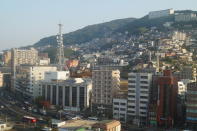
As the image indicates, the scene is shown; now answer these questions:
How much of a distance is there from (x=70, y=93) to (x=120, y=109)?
539 cm

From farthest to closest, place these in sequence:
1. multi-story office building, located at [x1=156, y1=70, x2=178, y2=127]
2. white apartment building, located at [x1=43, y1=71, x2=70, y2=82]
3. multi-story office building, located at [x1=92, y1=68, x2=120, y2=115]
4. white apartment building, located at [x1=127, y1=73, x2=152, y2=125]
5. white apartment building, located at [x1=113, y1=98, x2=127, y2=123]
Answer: white apartment building, located at [x1=43, y1=71, x2=70, y2=82]
multi-story office building, located at [x1=92, y1=68, x2=120, y2=115]
white apartment building, located at [x1=113, y1=98, x2=127, y2=123]
white apartment building, located at [x1=127, y1=73, x2=152, y2=125]
multi-story office building, located at [x1=156, y1=70, x2=178, y2=127]

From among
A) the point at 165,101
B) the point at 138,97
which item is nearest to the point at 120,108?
the point at 138,97

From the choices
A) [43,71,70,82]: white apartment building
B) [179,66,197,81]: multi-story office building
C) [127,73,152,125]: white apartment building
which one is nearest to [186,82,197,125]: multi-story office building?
[127,73,152,125]: white apartment building

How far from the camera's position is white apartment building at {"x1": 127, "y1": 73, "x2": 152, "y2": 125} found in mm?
24750

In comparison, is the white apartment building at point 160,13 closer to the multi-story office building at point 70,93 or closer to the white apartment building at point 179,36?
the white apartment building at point 179,36

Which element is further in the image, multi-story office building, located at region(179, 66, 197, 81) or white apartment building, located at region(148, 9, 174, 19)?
white apartment building, located at region(148, 9, 174, 19)

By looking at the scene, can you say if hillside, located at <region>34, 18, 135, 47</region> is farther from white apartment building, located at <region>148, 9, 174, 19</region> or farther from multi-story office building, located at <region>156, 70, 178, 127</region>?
multi-story office building, located at <region>156, 70, 178, 127</region>

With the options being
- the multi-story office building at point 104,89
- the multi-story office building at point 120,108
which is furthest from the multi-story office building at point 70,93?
the multi-story office building at point 120,108

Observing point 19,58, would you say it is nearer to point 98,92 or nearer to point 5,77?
point 5,77

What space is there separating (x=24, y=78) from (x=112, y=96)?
13.1m

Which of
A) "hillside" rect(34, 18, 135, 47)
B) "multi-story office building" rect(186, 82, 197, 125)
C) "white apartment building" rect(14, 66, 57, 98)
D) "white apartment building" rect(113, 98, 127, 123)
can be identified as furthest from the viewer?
"hillside" rect(34, 18, 135, 47)

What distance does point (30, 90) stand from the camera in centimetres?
3484

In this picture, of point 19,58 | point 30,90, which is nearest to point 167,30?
point 19,58

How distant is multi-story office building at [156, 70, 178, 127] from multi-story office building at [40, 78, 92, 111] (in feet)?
23.5
